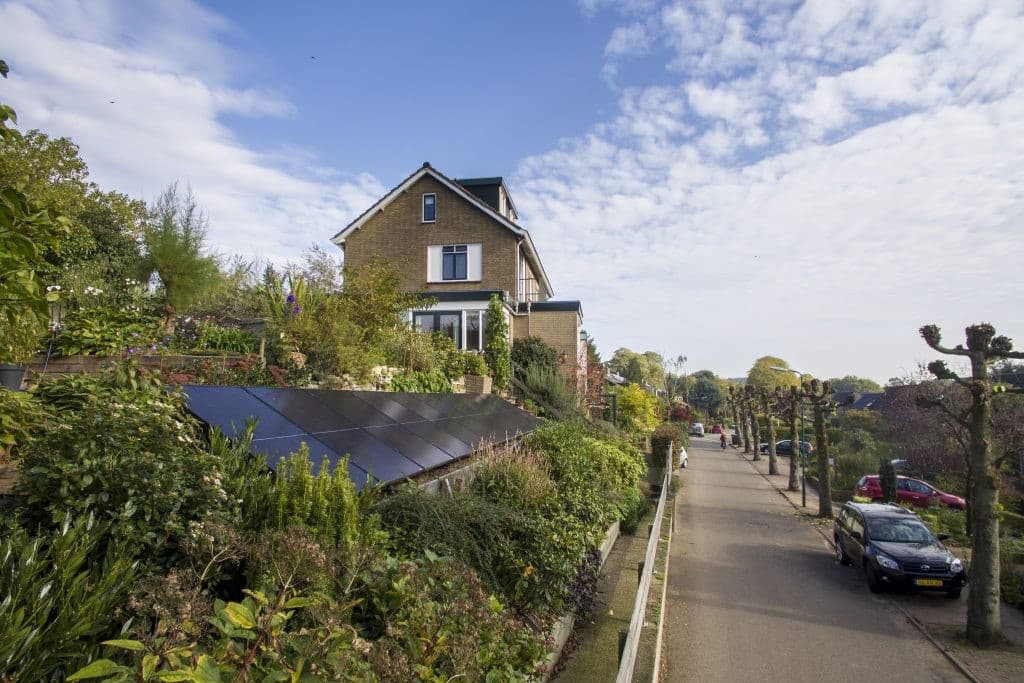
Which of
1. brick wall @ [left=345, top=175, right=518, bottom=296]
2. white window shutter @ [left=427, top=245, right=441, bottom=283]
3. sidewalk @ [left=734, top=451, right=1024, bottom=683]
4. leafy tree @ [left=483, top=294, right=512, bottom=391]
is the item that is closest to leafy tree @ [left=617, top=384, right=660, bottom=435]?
brick wall @ [left=345, top=175, right=518, bottom=296]

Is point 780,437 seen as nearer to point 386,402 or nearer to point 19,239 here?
point 386,402

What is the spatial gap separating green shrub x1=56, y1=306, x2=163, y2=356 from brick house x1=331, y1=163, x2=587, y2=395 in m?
18.1

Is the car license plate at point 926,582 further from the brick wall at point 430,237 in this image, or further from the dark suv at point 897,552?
the brick wall at point 430,237

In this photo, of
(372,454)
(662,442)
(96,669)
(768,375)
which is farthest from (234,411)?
(768,375)

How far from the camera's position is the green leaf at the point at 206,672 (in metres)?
2.00

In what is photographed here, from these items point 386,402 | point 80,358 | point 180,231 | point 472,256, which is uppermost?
point 472,256

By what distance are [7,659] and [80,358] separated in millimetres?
7987

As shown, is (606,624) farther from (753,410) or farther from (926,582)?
(753,410)

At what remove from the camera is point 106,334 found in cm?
883

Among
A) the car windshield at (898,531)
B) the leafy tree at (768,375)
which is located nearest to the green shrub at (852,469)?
the car windshield at (898,531)

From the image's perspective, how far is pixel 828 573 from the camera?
1367 cm

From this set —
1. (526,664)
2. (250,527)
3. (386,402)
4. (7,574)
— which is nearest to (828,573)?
(386,402)

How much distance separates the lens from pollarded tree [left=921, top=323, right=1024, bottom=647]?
9719 mm

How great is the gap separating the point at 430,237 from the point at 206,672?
28027mm
